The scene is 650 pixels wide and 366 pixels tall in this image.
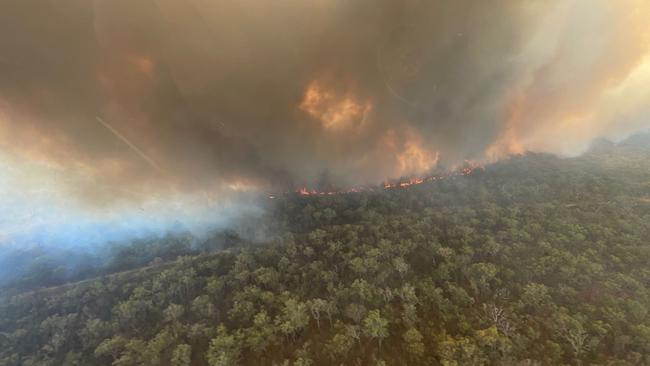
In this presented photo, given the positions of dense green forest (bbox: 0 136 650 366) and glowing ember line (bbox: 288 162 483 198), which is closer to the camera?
dense green forest (bbox: 0 136 650 366)

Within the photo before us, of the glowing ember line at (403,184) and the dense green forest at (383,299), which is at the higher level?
the glowing ember line at (403,184)

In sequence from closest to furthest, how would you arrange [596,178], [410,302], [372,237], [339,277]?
[410,302]
[339,277]
[372,237]
[596,178]

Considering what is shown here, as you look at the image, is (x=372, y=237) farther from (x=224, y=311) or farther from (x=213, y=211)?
(x=213, y=211)

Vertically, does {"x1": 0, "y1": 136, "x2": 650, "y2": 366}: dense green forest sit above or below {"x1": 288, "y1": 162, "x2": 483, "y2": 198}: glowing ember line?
below

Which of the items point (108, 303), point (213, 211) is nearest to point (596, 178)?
point (213, 211)

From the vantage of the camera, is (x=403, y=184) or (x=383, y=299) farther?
(x=403, y=184)

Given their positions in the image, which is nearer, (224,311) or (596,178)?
(224,311)

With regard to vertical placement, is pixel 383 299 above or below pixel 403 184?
below

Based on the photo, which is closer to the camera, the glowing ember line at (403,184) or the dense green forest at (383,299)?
the dense green forest at (383,299)
